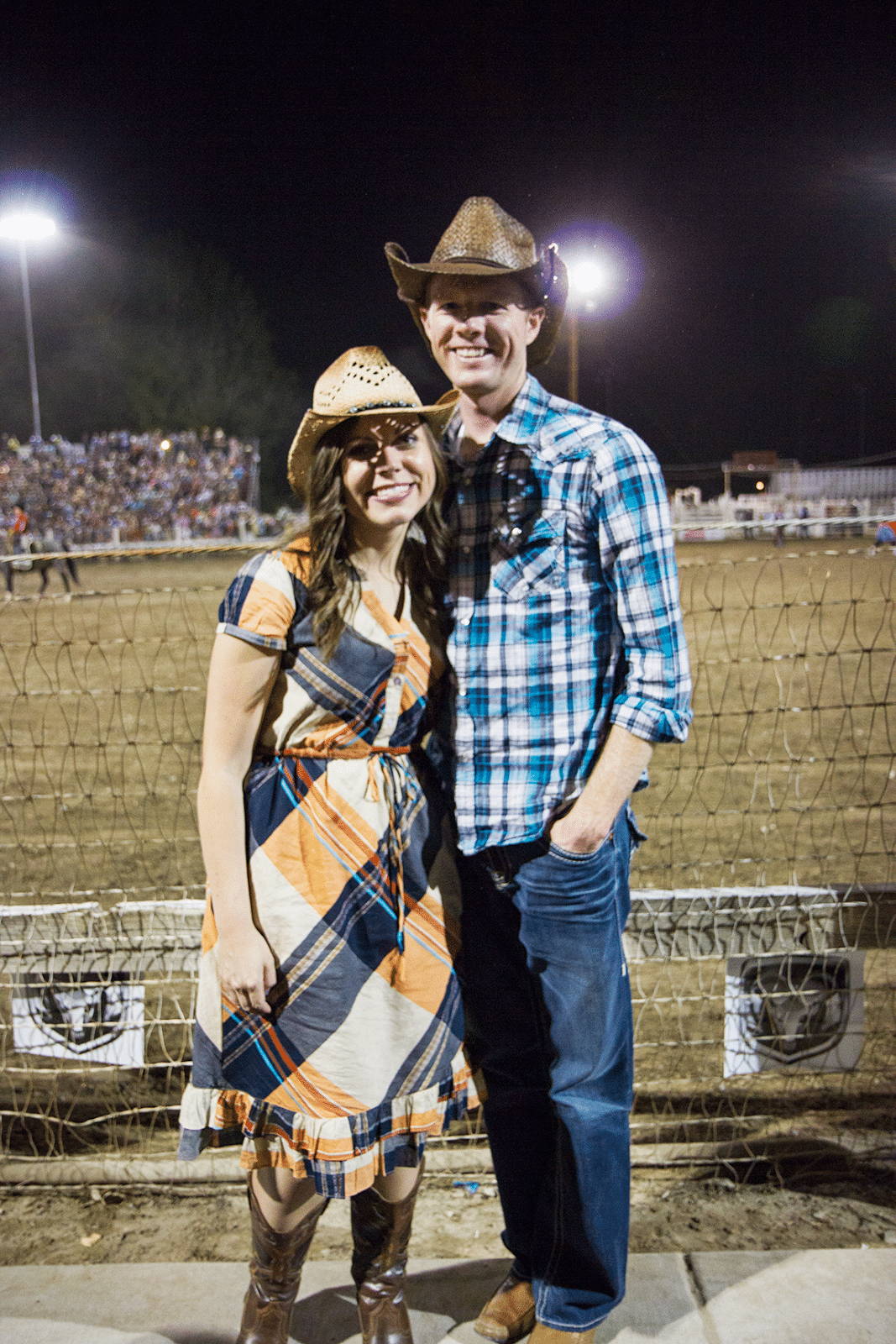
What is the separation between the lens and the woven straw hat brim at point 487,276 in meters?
1.80

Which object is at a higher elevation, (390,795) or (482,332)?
(482,332)

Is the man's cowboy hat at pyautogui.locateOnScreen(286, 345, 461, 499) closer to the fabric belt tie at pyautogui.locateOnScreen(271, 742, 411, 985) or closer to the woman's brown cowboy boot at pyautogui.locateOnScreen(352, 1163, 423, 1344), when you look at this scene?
the fabric belt tie at pyautogui.locateOnScreen(271, 742, 411, 985)

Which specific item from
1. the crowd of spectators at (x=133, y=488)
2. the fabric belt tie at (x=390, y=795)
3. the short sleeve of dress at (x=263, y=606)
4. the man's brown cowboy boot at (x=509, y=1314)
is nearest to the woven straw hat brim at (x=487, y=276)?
the short sleeve of dress at (x=263, y=606)

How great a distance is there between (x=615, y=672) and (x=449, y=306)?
29.9 inches

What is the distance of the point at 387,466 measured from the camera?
171cm

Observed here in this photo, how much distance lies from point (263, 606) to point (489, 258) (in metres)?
0.77

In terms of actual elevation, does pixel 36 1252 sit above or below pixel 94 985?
below

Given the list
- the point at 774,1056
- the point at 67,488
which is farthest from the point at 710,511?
the point at 774,1056

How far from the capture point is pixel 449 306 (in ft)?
6.10

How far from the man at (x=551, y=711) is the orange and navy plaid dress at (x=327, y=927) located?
176 mm

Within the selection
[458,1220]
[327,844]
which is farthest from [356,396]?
[458,1220]

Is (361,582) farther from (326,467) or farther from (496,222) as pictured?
(496,222)

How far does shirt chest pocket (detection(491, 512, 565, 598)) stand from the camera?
1.80 metres

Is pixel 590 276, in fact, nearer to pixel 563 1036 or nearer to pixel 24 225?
pixel 563 1036
